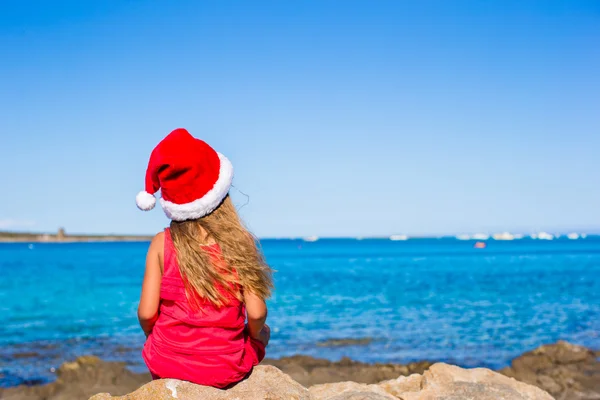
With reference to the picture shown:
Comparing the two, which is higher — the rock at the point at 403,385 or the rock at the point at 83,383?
the rock at the point at 403,385

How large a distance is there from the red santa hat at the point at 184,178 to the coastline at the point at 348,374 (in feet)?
19.3

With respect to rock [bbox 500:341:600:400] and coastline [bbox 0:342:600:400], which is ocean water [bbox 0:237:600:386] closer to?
coastline [bbox 0:342:600:400]

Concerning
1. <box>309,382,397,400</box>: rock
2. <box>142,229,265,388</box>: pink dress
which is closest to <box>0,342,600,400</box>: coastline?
<box>309,382,397,400</box>: rock

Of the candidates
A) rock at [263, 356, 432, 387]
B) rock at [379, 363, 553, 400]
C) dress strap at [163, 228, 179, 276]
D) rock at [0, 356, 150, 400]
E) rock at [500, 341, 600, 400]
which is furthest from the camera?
rock at [263, 356, 432, 387]

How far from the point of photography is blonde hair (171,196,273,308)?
3914 mm

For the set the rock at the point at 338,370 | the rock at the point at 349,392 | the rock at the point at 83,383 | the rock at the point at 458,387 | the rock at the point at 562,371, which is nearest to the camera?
the rock at the point at 349,392

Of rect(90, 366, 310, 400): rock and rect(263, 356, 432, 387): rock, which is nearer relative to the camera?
rect(90, 366, 310, 400): rock

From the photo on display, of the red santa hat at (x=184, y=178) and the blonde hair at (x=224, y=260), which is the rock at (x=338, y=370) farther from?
the red santa hat at (x=184, y=178)

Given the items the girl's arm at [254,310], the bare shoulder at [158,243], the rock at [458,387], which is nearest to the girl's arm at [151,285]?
the bare shoulder at [158,243]

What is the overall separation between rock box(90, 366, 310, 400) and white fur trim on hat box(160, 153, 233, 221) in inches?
45.3

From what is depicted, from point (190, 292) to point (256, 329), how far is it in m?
0.57

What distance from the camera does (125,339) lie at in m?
14.7

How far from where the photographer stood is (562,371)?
9.73m

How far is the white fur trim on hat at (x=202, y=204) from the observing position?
397cm
